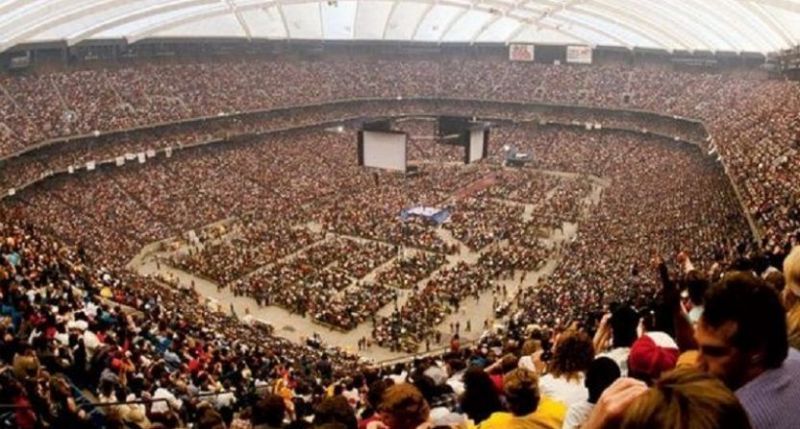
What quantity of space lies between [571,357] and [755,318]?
90.9 inches

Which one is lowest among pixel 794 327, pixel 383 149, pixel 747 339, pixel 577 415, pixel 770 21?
pixel 577 415

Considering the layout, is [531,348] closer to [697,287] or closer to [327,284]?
[697,287]

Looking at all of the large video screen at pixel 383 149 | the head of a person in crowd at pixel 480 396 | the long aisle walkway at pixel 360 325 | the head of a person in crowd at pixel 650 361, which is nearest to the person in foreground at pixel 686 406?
the head of a person in crowd at pixel 650 361

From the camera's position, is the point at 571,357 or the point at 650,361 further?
the point at 571,357

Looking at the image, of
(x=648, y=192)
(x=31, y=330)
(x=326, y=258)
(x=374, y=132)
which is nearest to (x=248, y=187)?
(x=374, y=132)

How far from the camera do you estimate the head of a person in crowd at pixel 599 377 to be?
3.68 m

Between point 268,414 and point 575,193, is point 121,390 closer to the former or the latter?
point 268,414

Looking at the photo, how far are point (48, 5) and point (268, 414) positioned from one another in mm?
40071

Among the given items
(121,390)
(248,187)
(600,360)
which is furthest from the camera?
(248,187)

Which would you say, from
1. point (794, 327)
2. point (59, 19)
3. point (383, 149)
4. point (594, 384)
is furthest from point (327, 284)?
point (794, 327)

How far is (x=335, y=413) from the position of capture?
4.48m

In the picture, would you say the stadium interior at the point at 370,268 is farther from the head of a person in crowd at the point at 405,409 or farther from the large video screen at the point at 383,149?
the large video screen at the point at 383,149

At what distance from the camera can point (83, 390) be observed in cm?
896

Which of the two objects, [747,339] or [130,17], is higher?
[130,17]
